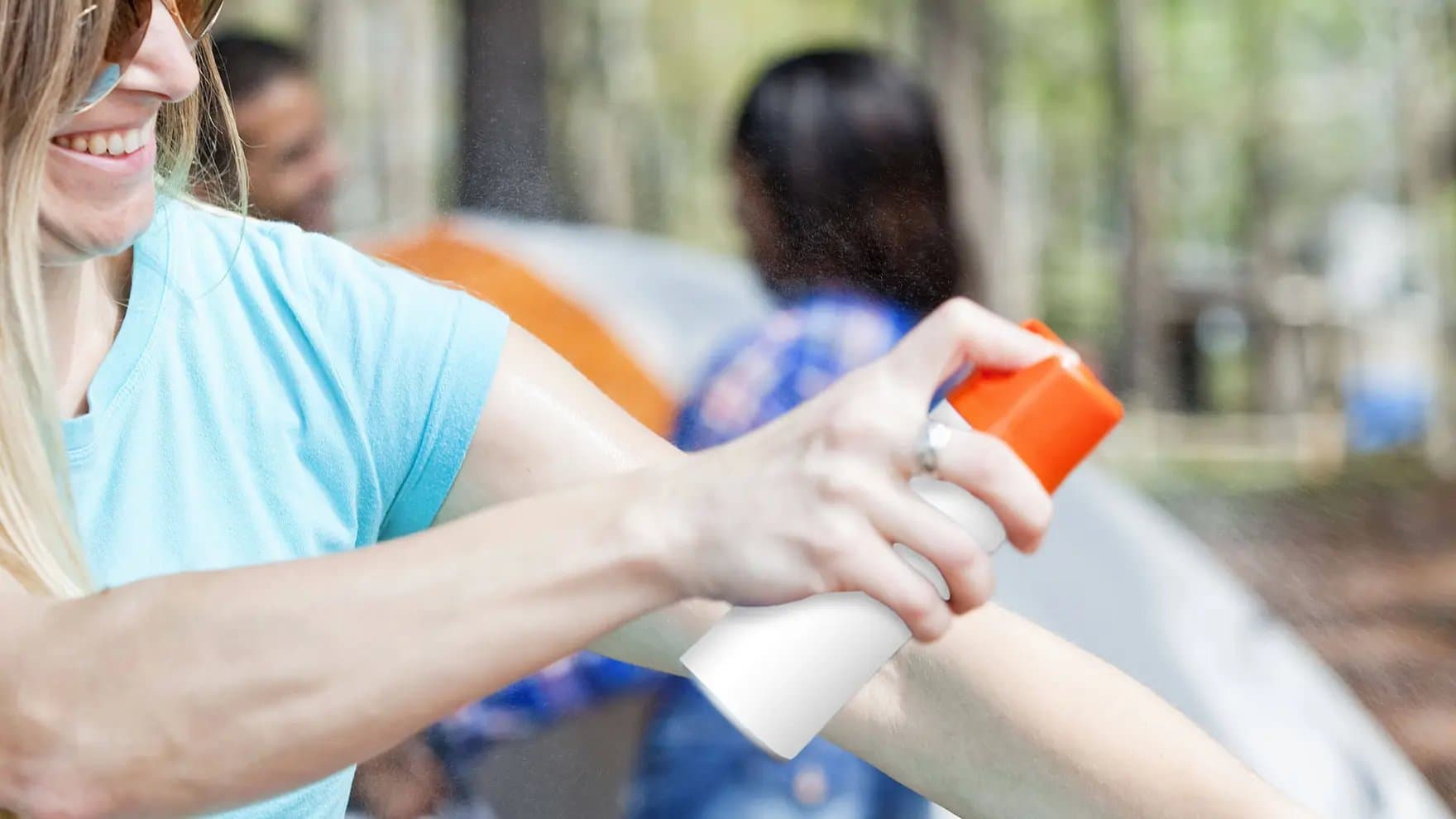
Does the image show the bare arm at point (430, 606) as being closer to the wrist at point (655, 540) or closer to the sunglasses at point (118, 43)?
the wrist at point (655, 540)

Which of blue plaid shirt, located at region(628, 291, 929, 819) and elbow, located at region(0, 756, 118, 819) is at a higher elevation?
elbow, located at region(0, 756, 118, 819)

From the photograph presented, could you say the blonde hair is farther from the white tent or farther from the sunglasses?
the white tent

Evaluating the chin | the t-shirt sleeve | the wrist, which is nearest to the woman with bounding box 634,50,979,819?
the t-shirt sleeve

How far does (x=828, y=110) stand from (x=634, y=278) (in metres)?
1.09

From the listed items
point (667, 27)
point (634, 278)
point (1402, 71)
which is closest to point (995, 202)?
point (634, 278)

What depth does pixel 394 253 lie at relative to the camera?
1.81 metres

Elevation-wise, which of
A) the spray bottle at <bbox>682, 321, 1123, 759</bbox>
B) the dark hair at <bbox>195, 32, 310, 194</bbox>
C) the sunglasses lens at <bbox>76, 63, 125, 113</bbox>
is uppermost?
the sunglasses lens at <bbox>76, 63, 125, 113</bbox>

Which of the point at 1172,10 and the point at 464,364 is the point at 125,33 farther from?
the point at 1172,10

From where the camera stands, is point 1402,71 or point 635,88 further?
point 635,88

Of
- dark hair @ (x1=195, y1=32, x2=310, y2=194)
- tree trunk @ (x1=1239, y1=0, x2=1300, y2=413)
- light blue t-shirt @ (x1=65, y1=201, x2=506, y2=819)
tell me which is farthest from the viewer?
tree trunk @ (x1=1239, y1=0, x2=1300, y2=413)

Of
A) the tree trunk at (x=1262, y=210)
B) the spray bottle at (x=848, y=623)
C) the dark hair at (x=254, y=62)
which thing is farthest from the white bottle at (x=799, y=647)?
the tree trunk at (x=1262, y=210)

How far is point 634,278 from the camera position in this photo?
2.43 m

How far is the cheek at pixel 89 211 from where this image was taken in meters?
0.62

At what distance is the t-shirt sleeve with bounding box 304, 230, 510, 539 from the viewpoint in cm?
69
